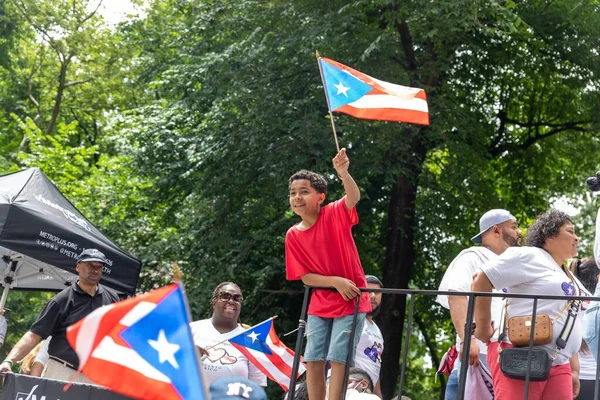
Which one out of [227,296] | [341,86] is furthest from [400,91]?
[227,296]

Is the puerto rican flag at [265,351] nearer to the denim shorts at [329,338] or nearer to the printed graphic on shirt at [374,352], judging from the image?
the printed graphic on shirt at [374,352]

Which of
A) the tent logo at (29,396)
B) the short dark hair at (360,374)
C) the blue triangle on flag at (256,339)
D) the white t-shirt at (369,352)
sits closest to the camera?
the tent logo at (29,396)

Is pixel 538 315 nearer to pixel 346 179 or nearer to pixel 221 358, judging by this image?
pixel 346 179

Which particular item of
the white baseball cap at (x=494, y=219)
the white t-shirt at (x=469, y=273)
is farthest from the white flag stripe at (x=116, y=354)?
the white baseball cap at (x=494, y=219)

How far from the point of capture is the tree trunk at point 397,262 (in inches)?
645

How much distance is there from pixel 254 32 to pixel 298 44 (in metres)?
0.90

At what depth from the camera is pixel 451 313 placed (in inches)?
259

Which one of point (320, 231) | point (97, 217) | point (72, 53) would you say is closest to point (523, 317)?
point (320, 231)

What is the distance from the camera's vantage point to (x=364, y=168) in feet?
50.8

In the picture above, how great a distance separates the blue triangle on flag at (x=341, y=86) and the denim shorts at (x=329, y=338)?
89.9 inches

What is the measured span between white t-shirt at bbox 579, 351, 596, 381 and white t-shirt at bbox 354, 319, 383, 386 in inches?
74.8

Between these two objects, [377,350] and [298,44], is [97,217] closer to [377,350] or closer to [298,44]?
[298,44]

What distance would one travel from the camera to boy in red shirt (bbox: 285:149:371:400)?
19.9ft

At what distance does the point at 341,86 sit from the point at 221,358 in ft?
7.94
